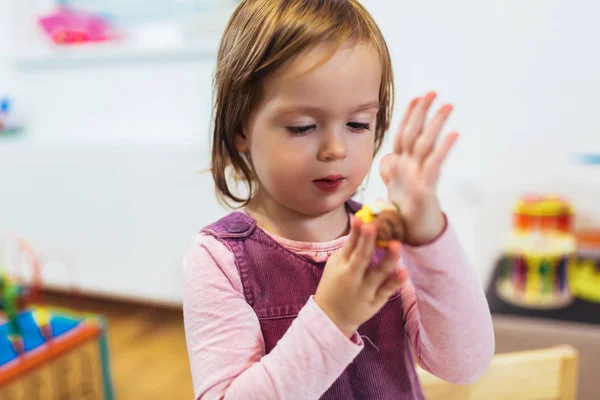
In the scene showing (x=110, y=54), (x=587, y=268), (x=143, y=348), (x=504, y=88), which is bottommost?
(x=143, y=348)

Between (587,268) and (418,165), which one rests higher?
(418,165)

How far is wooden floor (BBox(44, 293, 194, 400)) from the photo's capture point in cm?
154

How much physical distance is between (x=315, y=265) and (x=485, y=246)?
1.15m

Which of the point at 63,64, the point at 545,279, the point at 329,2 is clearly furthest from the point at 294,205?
the point at 63,64

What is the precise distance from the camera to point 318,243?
50cm

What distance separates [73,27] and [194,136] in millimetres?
669

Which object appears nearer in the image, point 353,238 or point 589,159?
point 353,238

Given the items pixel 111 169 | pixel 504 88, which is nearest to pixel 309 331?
pixel 504 88

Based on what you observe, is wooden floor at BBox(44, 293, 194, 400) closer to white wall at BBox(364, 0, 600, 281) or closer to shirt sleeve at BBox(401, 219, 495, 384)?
white wall at BBox(364, 0, 600, 281)

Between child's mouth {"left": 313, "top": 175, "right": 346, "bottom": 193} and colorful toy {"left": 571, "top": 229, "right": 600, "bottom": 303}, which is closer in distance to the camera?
child's mouth {"left": 313, "top": 175, "right": 346, "bottom": 193}

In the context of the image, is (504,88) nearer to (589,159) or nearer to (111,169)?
(589,159)

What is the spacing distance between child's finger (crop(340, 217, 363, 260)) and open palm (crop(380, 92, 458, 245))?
0.10 ft

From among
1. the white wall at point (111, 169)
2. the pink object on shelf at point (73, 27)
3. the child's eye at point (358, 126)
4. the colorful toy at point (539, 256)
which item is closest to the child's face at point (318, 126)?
the child's eye at point (358, 126)

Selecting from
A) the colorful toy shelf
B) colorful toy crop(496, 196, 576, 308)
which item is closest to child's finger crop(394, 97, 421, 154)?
colorful toy crop(496, 196, 576, 308)
